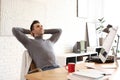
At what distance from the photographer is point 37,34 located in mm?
2631

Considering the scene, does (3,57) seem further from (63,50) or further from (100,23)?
(100,23)

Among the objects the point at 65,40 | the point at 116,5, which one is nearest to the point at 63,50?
the point at 65,40

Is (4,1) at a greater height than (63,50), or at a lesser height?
greater

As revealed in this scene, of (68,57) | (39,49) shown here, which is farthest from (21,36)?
(68,57)

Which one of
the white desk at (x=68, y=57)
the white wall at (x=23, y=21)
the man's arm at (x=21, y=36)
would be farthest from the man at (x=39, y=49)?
the white desk at (x=68, y=57)

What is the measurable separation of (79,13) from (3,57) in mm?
2326

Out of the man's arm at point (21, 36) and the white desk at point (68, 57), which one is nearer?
the man's arm at point (21, 36)

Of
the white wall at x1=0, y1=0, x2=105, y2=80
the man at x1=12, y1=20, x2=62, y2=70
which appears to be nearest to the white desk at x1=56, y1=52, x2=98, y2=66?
the white wall at x1=0, y1=0, x2=105, y2=80

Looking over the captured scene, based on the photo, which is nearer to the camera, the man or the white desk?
the man

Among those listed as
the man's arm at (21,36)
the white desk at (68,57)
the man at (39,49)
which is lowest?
the white desk at (68,57)

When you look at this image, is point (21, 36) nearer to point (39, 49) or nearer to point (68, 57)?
point (39, 49)

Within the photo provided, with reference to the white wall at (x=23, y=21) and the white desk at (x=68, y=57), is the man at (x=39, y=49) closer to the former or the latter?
the white wall at (x=23, y=21)

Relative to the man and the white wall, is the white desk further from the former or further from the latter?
the man

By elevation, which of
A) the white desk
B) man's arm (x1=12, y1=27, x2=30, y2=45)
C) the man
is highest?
man's arm (x1=12, y1=27, x2=30, y2=45)
